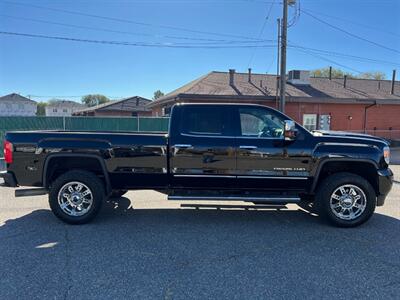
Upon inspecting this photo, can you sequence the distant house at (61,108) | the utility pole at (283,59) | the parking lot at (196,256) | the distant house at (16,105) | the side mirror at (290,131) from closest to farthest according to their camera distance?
the parking lot at (196,256)
the side mirror at (290,131)
the utility pole at (283,59)
the distant house at (16,105)
the distant house at (61,108)

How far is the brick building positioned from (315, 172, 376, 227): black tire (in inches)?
490

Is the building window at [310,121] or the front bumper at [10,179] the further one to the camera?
the building window at [310,121]

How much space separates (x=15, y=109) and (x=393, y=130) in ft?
252

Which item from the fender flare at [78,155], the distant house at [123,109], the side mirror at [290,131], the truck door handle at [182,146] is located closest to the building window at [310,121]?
the side mirror at [290,131]

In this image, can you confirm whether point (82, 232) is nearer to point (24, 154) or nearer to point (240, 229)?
point (24, 154)

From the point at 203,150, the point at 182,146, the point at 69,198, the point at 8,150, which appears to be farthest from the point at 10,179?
the point at 203,150

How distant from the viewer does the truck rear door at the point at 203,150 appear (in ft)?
17.2

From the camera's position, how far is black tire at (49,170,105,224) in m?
5.22

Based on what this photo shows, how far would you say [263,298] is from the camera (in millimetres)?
3127

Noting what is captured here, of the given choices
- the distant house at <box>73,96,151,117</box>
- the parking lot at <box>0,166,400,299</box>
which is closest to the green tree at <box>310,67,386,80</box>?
the distant house at <box>73,96,151,117</box>

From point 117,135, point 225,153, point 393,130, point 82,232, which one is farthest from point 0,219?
point 393,130

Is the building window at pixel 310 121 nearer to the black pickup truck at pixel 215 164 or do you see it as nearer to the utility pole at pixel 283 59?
the utility pole at pixel 283 59

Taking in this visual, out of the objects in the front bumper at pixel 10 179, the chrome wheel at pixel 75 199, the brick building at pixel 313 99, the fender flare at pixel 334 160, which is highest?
the brick building at pixel 313 99

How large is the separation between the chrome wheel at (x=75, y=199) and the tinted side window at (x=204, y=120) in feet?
6.26
